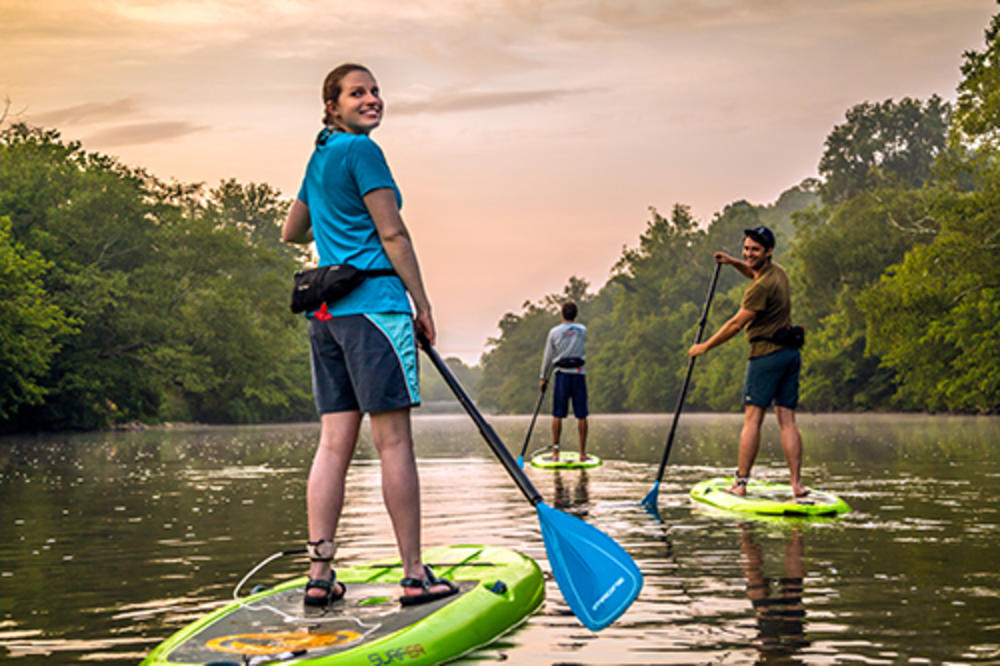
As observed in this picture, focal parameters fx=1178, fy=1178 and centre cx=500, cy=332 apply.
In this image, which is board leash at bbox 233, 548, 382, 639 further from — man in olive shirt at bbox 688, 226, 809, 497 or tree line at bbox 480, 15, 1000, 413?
tree line at bbox 480, 15, 1000, 413

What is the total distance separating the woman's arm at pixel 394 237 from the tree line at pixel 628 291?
32431mm

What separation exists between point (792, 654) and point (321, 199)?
9.37 ft

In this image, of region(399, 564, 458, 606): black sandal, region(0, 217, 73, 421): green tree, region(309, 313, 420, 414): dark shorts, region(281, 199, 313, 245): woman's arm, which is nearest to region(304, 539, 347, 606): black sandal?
region(399, 564, 458, 606): black sandal

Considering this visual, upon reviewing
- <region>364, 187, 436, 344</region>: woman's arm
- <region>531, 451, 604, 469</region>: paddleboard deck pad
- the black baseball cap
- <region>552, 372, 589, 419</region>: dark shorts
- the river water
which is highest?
the black baseball cap

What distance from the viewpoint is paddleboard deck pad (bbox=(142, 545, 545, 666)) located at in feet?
13.9

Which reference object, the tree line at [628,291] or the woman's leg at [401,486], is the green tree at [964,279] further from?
the woman's leg at [401,486]

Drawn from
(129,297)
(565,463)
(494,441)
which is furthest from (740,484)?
(129,297)

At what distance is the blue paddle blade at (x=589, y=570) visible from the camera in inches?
192

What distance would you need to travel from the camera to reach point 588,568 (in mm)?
5148

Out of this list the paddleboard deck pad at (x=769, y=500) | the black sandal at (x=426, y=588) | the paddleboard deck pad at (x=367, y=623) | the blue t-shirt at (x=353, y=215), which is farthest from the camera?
the paddleboard deck pad at (x=769, y=500)

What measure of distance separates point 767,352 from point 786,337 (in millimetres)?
209

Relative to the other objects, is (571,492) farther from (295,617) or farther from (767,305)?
(295,617)

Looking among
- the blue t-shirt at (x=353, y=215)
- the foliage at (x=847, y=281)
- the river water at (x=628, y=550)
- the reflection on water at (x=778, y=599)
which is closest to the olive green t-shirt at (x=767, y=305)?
the river water at (x=628, y=550)

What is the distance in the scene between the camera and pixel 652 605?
5734 mm
